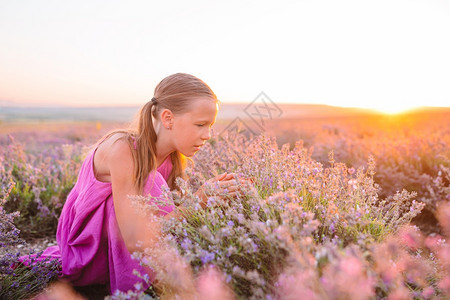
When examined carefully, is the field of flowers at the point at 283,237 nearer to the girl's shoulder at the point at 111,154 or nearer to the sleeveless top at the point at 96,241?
the sleeveless top at the point at 96,241

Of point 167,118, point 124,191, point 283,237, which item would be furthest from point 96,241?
point 283,237

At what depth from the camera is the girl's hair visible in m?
2.40

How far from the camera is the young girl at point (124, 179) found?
7.62ft

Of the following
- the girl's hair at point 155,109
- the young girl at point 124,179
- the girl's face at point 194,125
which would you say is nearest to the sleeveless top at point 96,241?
the young girl at point 124,179

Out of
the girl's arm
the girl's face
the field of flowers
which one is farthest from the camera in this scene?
the girl's face

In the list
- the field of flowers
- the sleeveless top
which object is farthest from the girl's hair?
the field of flowers

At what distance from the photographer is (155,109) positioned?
2.58m

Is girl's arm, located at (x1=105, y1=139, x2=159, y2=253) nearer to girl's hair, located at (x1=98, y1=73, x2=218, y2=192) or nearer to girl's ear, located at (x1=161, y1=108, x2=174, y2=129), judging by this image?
girl's hair, located at (x1=98, y1=73, x2=218, y2=192)

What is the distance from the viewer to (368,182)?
1.91 m

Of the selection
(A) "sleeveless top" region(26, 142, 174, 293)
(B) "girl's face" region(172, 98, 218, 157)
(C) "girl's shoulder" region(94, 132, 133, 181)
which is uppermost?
(B) "girl's face" region(172, 98, 218, 157)

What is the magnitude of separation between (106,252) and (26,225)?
1648 mm

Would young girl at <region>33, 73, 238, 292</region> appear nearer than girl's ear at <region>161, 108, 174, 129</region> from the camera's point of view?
Yes

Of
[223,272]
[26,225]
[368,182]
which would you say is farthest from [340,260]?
[26,225]

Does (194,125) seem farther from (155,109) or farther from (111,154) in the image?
(111,154)
